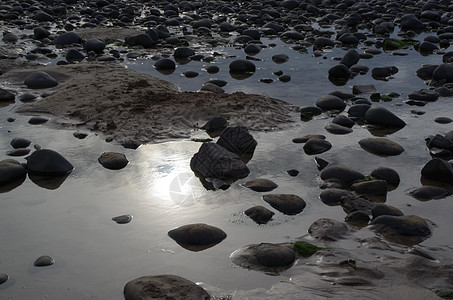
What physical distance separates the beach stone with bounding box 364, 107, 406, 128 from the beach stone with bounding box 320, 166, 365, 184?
1654 mm

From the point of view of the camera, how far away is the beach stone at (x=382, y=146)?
5.79 metres

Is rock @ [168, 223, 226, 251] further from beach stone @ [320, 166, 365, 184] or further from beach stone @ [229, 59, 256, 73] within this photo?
beach stone @ [229, 59, 256, 73]

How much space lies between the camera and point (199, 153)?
5352 mm

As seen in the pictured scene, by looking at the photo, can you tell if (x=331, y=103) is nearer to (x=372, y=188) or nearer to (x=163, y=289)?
(x=372, y=188)

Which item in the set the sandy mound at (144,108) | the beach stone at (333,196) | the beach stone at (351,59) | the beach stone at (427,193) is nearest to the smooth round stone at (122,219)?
the beach stone at (333,196)

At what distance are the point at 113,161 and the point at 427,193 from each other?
2911mm

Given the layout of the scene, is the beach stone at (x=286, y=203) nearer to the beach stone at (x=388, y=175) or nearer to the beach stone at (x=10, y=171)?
the beach stone at (x=388, y=175)

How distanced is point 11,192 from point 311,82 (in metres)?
5.18

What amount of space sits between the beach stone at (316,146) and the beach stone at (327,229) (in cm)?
160

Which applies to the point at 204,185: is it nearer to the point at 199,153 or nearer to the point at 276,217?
the point at 199,153

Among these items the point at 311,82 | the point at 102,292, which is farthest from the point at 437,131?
the point at 102,292

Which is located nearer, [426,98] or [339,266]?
[339,266]

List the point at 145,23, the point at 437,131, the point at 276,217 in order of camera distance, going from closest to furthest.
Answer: the point at 276,217, the point at 437,131, the point at 145,23

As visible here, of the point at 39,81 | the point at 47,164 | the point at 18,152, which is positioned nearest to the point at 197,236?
the point at 47,164
